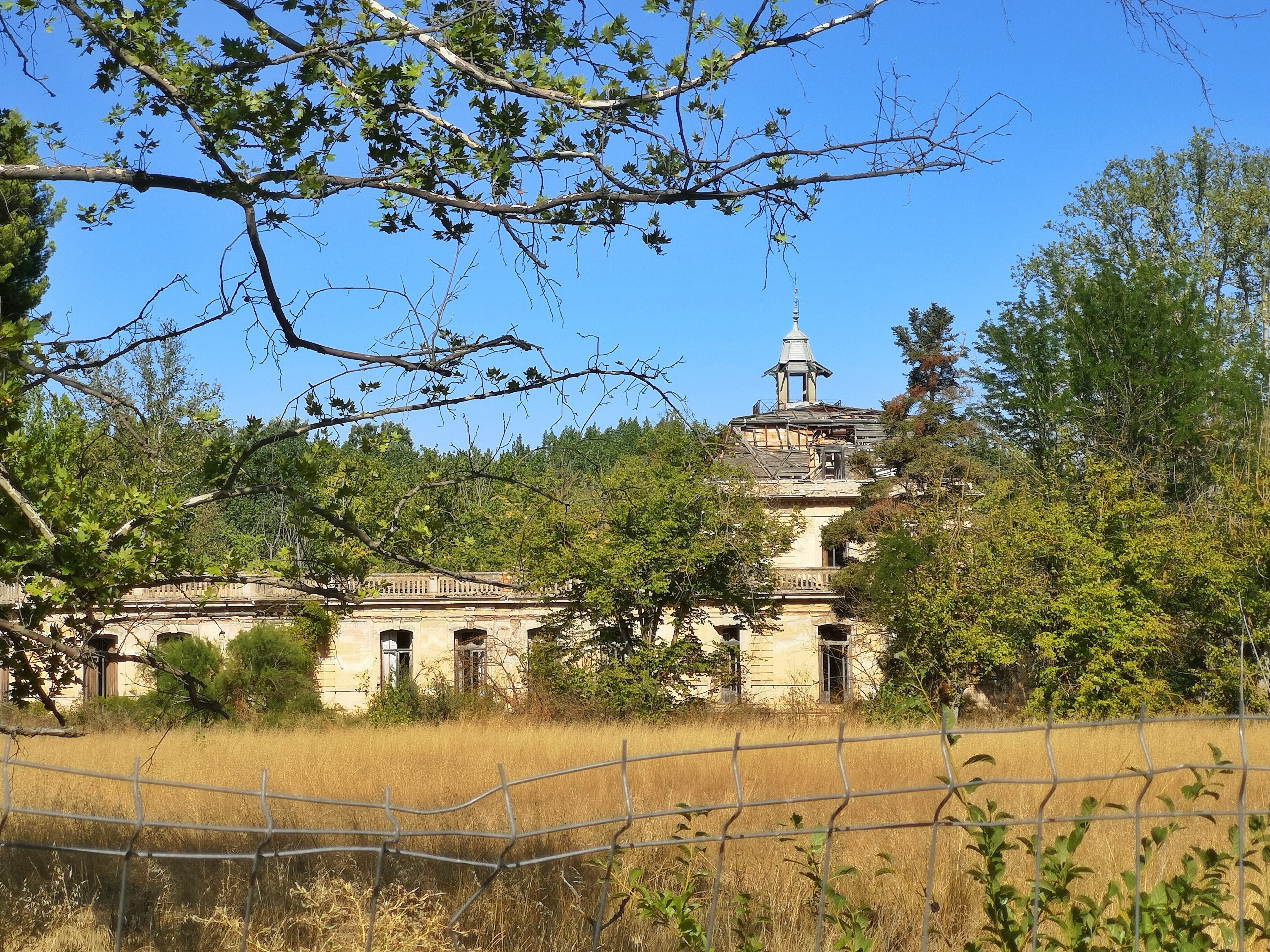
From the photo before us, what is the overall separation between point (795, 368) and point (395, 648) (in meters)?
37.8

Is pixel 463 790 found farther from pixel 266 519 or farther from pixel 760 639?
pixel 266 519

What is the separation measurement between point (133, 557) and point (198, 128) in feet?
5.41

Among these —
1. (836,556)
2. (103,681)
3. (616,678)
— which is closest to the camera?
(616,678)

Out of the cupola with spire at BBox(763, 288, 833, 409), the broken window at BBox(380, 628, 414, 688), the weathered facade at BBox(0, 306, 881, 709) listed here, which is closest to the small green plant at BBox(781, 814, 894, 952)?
the weathered facade at BBox(0, 306, 881, 709)

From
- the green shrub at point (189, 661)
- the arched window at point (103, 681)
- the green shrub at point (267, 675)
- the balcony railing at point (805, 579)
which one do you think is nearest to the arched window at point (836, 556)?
the balcony railing at point (805, 579)

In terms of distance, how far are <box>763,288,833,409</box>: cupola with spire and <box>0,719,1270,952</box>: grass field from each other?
48335 mm

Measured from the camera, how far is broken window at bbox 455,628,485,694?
98.9 feet

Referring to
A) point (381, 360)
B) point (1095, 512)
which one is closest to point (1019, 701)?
point (1095, 512)

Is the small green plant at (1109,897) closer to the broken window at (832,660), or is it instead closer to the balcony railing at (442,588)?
the balcony railing at (442,588)

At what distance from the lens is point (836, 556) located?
39.7 metres

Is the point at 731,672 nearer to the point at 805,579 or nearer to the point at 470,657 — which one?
the point at 805,579

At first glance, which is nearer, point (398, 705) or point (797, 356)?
point (398, 705)

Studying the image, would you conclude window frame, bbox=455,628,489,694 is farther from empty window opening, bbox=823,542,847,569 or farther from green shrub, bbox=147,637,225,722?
empty window opening, bbox=823,542,847,569

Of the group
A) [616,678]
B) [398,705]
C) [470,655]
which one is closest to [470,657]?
[470,655]
